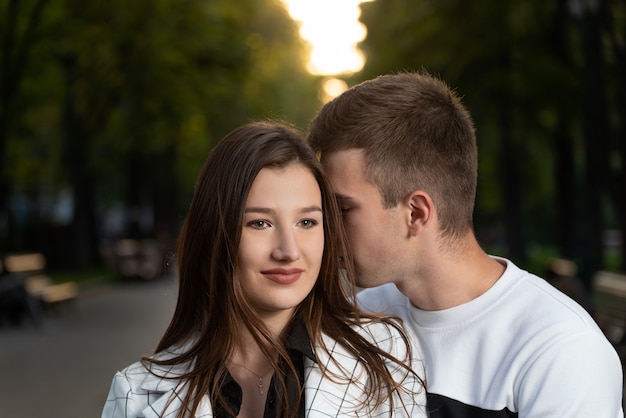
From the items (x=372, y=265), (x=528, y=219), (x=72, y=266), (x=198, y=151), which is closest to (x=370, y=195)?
(x=372, y=265)

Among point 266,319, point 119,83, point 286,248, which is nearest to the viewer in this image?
point 286,248

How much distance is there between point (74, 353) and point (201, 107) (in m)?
15.4

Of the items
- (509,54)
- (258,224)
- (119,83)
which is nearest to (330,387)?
(258,224)

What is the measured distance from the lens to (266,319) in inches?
136

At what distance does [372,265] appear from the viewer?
3.63m

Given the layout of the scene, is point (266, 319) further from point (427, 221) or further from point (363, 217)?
point (427, 221)

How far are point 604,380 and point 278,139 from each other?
1.26 m

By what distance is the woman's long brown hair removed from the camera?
3.32m

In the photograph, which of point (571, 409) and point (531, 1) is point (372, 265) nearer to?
point (571, 409)

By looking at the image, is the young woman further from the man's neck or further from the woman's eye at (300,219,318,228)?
the man's neck

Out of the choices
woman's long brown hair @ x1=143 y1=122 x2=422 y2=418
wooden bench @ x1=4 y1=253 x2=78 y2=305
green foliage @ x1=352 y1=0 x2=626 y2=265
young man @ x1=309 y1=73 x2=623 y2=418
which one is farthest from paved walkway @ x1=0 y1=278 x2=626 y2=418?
green foliage @ x1=352 y1=0 x2=626 y2=265

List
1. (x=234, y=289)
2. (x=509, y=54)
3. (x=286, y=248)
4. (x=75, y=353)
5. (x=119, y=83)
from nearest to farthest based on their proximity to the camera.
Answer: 1. (x=286, y=248)
2. (x=234, y=289)
3. (x=75, y=353)
4. (x=509, y=54)
5. (x=119, y=83)

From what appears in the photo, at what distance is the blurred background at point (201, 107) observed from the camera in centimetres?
1617

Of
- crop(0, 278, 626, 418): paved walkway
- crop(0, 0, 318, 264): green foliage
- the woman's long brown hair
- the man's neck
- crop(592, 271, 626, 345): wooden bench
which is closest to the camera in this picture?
the woman's long brown hair
